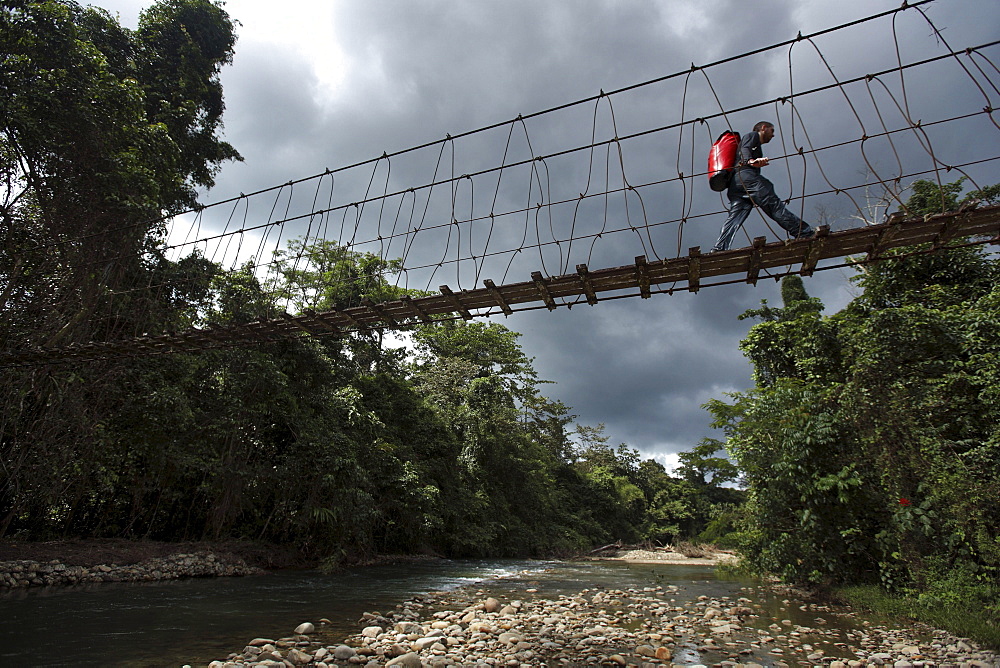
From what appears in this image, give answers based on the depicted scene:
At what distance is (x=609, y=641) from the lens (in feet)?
19.5

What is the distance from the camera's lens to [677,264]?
180 inches

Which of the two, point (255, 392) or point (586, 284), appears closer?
point (586, 284)

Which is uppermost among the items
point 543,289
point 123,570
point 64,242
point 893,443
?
point 64,242

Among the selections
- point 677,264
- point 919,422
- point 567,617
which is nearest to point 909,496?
point 919,422

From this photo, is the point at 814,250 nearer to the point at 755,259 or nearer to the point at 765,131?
the point at 755,259

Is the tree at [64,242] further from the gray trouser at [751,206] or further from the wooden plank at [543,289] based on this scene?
the gray trouser at [751,206]

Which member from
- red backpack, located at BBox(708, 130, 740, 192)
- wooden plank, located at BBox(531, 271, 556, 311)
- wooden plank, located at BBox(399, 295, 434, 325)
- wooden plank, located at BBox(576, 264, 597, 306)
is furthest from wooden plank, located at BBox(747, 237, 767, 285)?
wooden plank, located at BBox(399, 295, 434, 325)

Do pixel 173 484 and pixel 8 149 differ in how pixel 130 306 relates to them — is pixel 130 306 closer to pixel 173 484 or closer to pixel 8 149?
pixel 8 149

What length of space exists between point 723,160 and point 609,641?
541 centimetres

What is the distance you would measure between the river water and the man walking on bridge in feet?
20.8

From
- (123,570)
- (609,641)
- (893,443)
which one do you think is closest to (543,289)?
(609,641)

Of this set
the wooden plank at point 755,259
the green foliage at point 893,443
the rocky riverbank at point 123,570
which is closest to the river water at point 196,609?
the rocky riverbank at point 123,570

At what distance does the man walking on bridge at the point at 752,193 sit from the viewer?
15.4 feet

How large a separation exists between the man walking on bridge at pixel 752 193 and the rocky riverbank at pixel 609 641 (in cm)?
426
